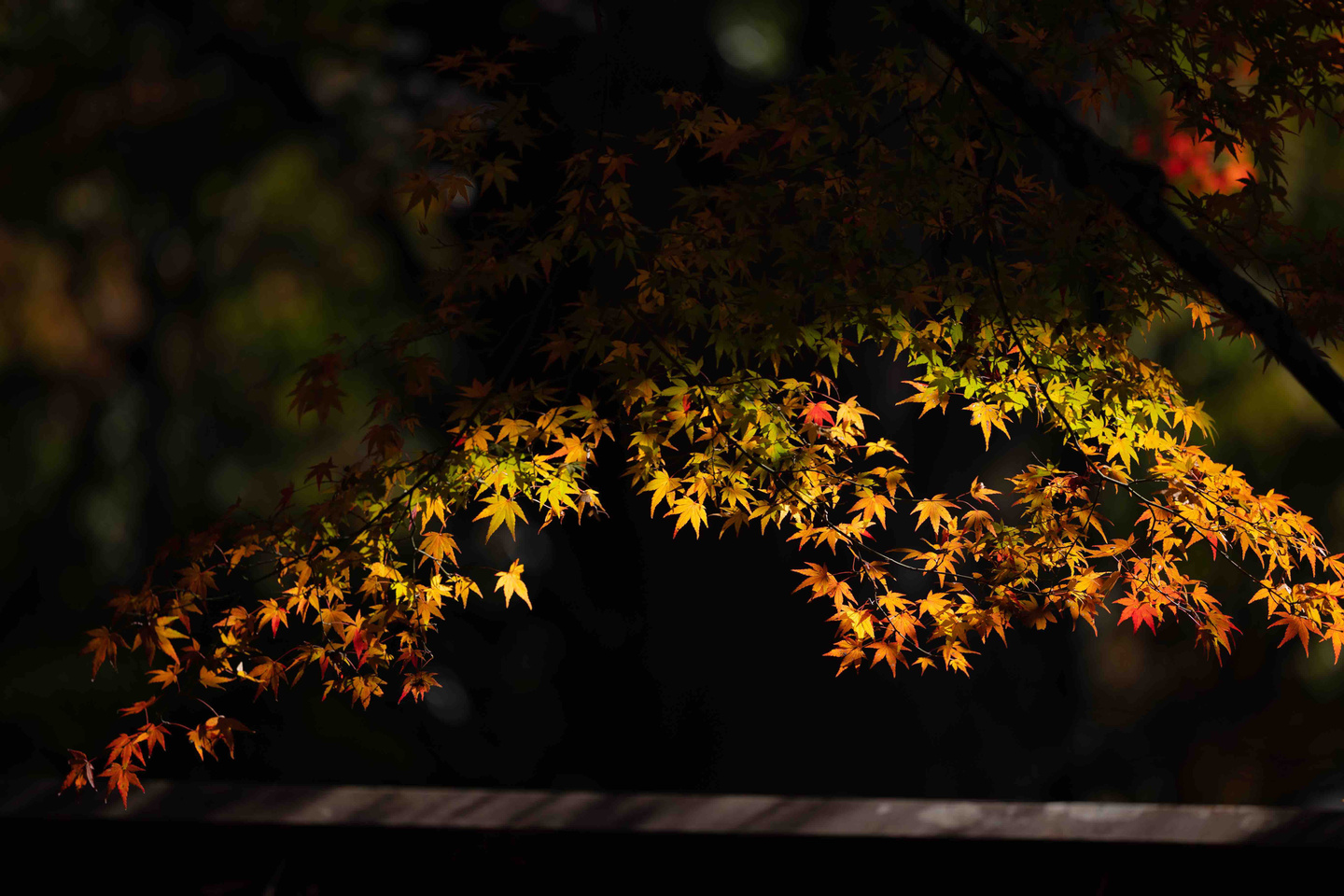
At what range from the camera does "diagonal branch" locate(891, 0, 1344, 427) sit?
1.64m

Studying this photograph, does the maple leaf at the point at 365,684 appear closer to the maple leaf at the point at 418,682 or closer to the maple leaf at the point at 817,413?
the maple leaf at the point at 418,682

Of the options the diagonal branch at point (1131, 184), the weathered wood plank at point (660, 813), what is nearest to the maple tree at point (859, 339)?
the diagonal branch at point (1131, 184)

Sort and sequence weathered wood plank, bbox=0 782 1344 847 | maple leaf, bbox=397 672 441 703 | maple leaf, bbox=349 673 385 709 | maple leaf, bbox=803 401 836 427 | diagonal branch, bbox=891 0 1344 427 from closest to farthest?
diagonal branch, bbox=891 0 1344 427, maple leaf, bbox=803 401 836 427, maple leaf, bbox=349 673 385 709, maple leaf, bbox=397 672 441 703, weathered wood plank, bbox=0 782 1344 847

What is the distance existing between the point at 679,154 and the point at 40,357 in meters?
3.04

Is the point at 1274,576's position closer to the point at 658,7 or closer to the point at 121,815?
the point at 658,7

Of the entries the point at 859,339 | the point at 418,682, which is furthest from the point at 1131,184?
the point at 418,682

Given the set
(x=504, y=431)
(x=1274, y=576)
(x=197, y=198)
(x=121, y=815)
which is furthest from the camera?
(x=1274, y=576)

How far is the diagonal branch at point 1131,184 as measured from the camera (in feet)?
5.37

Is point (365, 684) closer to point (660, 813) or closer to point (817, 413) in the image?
point (660, 813)

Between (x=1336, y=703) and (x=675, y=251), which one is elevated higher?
(x=675, y=251)

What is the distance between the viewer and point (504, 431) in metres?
2.73

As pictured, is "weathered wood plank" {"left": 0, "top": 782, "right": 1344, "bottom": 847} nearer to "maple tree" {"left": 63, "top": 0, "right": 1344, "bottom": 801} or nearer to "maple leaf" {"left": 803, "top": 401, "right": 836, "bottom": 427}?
"maple tree" {"left": 63, "top": 0, "right": 1344, "bottom": 801}

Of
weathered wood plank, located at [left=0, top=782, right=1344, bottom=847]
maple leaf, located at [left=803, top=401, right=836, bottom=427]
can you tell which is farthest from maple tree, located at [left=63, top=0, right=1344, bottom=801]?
weathered wood plank, located at [left=0, top=782, right=1344, bottom=847]

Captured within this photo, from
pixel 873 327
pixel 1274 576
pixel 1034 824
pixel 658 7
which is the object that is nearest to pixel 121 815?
pixel 873 327
